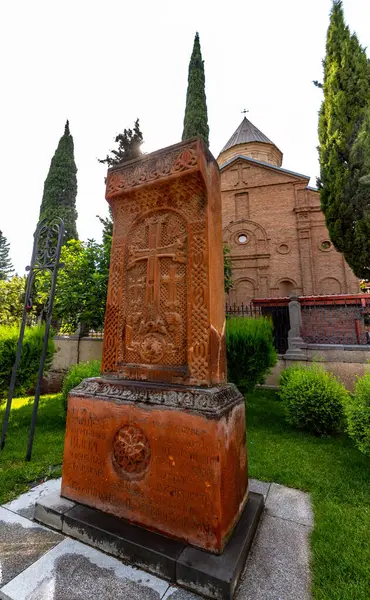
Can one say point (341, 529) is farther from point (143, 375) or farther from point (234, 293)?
point (234, 293)

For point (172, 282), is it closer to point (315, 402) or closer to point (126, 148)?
point (315, 402)

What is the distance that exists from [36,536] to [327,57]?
53.9ft

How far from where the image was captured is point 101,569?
6.48ft

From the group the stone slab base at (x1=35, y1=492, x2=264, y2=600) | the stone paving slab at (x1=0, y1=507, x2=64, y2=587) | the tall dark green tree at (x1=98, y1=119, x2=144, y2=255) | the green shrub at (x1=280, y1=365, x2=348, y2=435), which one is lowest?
the stone paving slab at (x1=0, y1=507, x2=64, y2=587)

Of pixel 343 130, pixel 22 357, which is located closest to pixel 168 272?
pixel 22 357

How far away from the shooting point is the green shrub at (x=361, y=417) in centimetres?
379

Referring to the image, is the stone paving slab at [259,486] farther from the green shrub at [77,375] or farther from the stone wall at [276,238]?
the stone wall at [276,238]

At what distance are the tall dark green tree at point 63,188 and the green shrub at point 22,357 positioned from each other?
50.5ft

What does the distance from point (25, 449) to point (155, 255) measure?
160 inches

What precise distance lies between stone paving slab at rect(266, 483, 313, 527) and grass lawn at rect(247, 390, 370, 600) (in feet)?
0.31

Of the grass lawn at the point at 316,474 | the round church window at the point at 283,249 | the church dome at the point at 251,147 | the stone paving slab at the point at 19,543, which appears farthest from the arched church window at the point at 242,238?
the stone paving slab at the point at 19,543

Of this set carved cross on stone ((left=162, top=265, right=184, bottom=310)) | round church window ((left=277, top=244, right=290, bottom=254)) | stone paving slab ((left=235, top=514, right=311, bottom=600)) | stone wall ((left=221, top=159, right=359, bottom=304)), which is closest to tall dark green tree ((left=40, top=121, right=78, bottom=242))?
stone wall ((left=221, top=159, right=359, bottom=304))

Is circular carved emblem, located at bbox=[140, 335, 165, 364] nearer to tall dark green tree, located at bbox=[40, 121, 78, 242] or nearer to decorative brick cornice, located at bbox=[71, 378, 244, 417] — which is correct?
decorative brick cornice, located at bbox=[71, 378, 244, 417]

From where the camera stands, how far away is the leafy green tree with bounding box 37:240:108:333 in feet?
29.3
